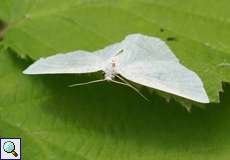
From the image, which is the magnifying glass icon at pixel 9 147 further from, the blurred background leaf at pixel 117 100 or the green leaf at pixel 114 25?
the green leaf at pixel 114 25

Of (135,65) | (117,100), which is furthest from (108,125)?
(135,65)

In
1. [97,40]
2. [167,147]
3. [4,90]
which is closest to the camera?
[167,147]

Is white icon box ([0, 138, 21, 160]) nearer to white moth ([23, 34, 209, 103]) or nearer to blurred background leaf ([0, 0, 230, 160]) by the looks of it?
blurred background leaf ([0, 0, 230, 160])

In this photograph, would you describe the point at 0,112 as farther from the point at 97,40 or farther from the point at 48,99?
the point at 97,40

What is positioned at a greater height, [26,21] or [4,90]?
[26,21]

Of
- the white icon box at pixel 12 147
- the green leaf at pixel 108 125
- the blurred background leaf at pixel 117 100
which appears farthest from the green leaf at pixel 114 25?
the white icon box at pixel 12 147

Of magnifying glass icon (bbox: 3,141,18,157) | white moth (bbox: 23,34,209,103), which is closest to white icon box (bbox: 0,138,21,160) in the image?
magnifying glass icon (bbox: 3,141,18,157)

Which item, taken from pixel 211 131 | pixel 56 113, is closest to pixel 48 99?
pixel 56 113
